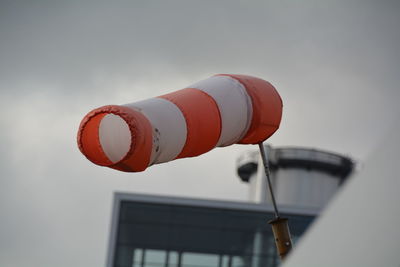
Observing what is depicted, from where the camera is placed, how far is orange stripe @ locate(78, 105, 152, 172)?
174 inches

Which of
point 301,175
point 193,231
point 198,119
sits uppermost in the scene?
point 301,175

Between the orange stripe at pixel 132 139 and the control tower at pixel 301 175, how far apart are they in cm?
4096

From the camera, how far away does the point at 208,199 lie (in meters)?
41.6

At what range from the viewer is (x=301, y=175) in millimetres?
46156

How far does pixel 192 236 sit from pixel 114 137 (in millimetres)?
36595

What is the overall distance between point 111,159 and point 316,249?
9.35 feet

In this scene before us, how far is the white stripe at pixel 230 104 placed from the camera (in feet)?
17.3

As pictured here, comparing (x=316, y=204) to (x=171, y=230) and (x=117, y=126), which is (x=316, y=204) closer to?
(x=171, y=230)

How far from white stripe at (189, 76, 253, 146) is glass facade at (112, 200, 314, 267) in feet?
113

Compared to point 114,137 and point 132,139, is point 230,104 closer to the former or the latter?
point 114,137

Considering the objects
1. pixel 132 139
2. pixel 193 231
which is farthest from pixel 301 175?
pixel 132 139

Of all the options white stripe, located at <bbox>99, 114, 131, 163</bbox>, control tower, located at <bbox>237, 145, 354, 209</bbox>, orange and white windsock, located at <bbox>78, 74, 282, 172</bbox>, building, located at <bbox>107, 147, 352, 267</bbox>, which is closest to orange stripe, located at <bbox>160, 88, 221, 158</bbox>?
orange and white windsock, located at <bbox>78, 74, 282, 172</bbox>

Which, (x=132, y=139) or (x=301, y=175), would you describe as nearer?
(x=132, y=139)

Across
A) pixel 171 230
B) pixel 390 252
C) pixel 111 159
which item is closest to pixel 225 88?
pixel 111 159
